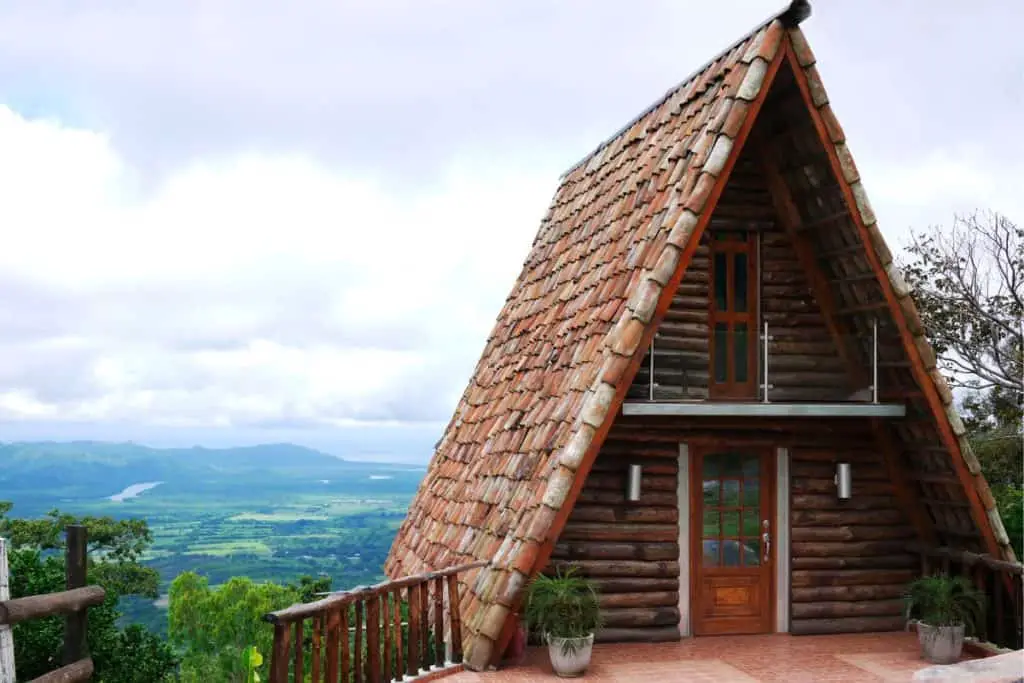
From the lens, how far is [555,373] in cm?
1106

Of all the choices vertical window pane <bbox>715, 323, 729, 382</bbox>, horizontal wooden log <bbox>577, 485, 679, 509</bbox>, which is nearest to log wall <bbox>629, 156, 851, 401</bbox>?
vertical window pane <bbox>715, 323, 729, 382</bbox>

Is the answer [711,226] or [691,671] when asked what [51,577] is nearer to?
[691,671]

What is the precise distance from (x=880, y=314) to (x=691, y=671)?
13.1 ft

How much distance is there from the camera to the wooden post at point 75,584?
908 centimetres

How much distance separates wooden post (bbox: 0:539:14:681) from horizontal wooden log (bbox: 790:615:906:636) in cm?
767

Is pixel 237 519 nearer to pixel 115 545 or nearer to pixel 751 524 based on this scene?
pixel 115 545

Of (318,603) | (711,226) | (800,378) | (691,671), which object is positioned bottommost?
(691,671)

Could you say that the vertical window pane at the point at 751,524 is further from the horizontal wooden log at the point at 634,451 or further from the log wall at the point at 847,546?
the horizontal wooden log at the point at 634,451

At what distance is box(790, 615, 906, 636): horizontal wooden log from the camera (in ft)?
38.2

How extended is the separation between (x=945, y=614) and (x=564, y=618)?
382cm

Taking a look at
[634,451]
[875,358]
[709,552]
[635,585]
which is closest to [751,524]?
[709,552]

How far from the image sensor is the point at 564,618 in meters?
9.66

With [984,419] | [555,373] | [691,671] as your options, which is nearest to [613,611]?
[691,671]

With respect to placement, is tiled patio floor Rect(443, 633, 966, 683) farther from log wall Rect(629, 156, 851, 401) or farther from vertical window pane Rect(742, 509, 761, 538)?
log wall Rect(629, 156, 851, 401)
